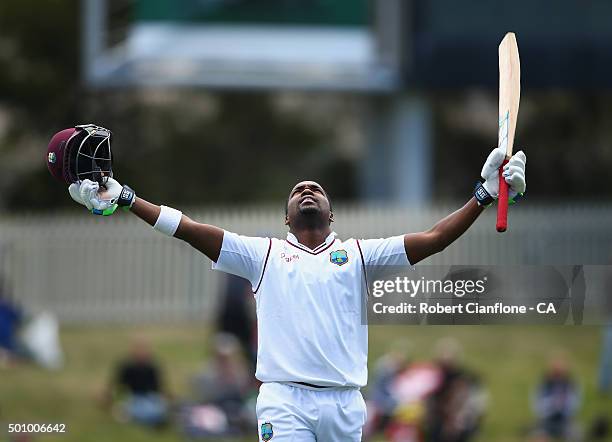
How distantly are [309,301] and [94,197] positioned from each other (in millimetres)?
1156

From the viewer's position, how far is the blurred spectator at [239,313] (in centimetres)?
1487

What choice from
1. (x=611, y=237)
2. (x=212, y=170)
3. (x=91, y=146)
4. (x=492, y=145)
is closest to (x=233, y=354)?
(x=611, y=237)

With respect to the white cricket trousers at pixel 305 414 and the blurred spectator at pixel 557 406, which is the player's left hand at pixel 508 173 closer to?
the white cricket trousers at pixel 305 414

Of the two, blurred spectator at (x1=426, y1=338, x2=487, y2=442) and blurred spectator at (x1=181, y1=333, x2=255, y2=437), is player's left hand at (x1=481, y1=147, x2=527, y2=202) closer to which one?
blurred spectator at (x1=426, y1=338, x2=487, y2=442)

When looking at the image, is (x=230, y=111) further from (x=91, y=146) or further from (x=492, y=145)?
(x=91, y=146)

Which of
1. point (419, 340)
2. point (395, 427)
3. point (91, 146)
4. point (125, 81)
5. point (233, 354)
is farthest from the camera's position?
point (125, 81)

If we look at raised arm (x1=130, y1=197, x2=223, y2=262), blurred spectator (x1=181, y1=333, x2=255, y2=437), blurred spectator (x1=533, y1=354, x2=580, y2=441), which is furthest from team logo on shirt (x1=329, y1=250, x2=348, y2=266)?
blurred spectator (x1=533, y1=354, x2=580, y2=441)

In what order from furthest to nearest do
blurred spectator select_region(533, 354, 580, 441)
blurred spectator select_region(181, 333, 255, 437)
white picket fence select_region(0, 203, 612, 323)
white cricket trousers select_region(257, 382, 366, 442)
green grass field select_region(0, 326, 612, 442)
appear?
1. white picket fence select_region(0, 203, 612, 323)
2. green grass field select_region(0, 326, 612, 442)
3. blurred spectator select_region(533, 354, 580, 441)
4. blurred spectator select_region(181, 333, 255, 437)
5. white cricket trousers select_region(257, 382, 366, 442)

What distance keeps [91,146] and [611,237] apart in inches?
553

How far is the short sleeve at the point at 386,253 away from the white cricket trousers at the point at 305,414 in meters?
0.66

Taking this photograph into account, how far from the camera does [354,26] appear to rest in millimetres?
20734

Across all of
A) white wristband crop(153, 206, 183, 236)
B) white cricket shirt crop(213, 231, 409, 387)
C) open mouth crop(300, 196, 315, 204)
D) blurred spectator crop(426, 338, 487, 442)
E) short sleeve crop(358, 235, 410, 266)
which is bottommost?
white cricket shirt crop(213, 231, 409, 387)

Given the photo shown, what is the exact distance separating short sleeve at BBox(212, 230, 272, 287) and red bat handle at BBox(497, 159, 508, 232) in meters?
1.18

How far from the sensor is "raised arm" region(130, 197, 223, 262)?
655cm
